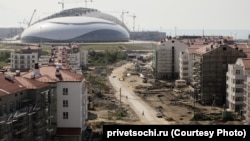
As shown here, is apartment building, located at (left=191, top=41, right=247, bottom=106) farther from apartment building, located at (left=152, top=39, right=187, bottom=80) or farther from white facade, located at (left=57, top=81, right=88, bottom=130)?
apartment building, located at (left=152, top=39, right=187, bottom=80)

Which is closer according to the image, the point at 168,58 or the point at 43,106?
the point at 43,106

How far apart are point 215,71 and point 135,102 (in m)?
8.58

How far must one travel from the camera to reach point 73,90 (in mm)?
28609

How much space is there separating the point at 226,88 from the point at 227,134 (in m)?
39.9

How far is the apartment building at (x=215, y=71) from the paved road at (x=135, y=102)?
19.8 ft

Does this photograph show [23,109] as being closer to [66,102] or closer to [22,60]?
[66,102]

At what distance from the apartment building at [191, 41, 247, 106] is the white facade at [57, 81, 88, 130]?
2139 cm

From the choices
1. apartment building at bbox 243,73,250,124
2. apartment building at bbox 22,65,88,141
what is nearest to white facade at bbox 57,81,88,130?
apartment building at bbox 22,65,88,141

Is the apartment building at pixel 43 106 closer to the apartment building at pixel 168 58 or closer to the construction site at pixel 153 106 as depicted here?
the construction site at pixel 153 106

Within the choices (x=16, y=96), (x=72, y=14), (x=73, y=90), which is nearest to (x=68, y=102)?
(x=73, y=90)

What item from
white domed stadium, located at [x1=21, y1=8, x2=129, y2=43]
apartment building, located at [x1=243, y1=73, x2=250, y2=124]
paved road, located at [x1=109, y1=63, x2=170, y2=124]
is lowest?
paved road, located at [x1=109, y1=63, x2=170, y2=124]

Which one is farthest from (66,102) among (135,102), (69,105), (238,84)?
(135,102)

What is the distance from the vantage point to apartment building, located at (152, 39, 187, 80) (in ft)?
230

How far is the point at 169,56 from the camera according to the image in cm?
7050
